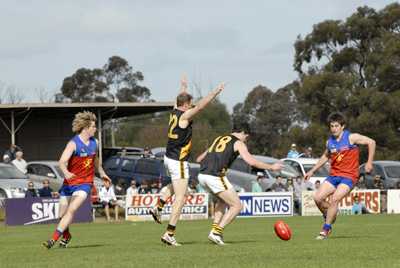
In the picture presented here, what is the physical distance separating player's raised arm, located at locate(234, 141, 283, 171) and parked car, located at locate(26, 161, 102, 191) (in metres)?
19.6

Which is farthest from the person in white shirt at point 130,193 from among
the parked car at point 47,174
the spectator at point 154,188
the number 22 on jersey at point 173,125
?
the number 22 on jersey at point 173,125

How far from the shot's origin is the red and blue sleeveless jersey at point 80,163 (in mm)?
13633

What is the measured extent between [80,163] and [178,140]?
1398 millimetres

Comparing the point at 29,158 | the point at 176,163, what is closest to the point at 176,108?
the point at 176,163

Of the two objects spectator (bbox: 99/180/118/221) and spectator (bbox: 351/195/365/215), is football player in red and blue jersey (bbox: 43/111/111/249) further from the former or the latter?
spectator (bbox: 351/195/365/215)

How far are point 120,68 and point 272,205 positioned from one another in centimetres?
4564

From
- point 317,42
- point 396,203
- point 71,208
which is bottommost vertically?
point 396,203

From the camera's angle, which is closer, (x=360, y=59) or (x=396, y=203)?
(x=396, y=203)

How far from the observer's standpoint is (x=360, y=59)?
5634 cm

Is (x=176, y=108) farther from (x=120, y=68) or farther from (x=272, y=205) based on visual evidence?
(x=120, y=68)

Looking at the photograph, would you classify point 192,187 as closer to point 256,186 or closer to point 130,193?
point 256,186

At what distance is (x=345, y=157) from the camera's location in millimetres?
15242

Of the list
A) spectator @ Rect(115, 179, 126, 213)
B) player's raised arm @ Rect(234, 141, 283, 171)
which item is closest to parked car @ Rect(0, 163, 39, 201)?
spectator @ Rect(115, 179, 126, 213)

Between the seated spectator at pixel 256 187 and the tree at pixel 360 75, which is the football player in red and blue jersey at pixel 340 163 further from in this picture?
the tree at pixel 360 75
